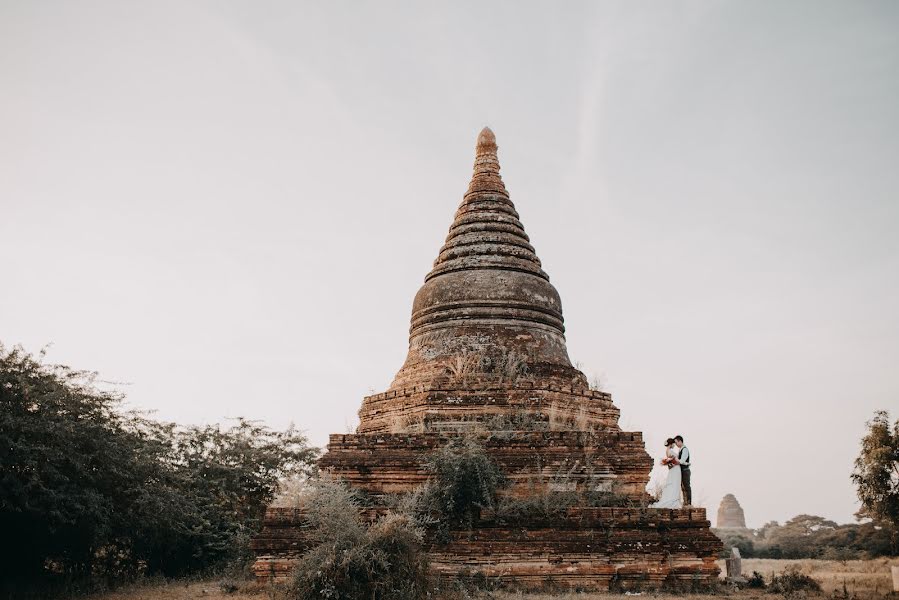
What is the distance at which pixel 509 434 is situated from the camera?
11.3 meters

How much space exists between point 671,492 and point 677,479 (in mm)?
194

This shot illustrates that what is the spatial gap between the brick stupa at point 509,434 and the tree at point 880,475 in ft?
37.0

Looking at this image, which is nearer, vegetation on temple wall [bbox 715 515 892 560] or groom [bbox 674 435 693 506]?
groom [bbox 674 435 693 506]

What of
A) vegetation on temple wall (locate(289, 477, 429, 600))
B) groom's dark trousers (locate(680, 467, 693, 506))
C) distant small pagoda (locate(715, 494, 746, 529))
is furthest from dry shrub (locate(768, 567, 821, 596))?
distant small pagoda (locate(715, 494, 746, 529))

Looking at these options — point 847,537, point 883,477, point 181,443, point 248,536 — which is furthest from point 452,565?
point 847,537

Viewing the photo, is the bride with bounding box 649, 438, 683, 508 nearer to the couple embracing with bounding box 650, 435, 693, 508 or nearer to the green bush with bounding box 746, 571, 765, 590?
the couple embracing with bounding box 650, 435, 693, 508

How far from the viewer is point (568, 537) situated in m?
9.64

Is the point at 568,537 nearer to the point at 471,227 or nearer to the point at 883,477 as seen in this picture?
the point at 471,227

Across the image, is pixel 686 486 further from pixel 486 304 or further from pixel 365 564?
pixel 365 564

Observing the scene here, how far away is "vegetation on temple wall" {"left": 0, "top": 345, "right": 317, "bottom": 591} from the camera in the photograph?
9.23m

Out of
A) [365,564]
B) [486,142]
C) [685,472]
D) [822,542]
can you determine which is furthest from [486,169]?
[822,542]

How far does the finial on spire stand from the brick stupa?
218 mm

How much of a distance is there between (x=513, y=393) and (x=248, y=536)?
4.81 m

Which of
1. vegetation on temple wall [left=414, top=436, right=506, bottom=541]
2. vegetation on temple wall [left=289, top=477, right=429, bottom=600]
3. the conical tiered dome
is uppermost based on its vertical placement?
the conical tiered dome
